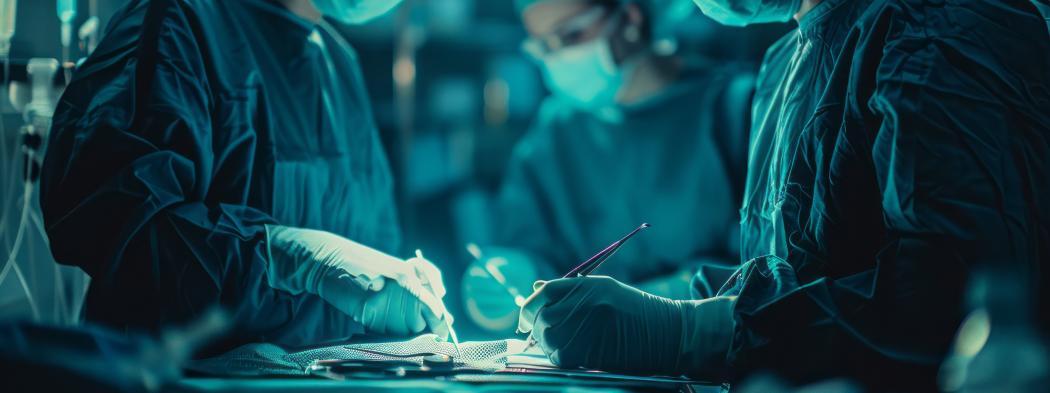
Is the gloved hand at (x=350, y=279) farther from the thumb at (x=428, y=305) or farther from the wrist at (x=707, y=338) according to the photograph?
the wrist at (x=707, y=338)

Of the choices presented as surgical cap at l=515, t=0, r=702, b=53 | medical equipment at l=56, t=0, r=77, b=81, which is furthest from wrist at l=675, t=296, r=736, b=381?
surgical cap at l=515, t=0, r=702, b=53

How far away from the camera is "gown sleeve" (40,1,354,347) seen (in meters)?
1.35

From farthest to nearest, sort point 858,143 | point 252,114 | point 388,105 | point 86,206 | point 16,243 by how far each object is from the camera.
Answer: point 388,105
point 16,243
point 252,114
point 86,206
point 858,143

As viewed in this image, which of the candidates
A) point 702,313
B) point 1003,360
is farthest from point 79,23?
point 1003,360

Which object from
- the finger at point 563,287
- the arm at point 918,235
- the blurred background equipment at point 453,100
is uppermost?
the arm at point 918,235

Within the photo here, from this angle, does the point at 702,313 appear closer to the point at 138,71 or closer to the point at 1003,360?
the point at 1003,360

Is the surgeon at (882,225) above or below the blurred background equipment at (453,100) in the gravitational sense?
above

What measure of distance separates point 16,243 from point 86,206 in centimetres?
50

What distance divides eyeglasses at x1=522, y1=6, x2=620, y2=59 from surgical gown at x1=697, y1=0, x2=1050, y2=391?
1927 mm

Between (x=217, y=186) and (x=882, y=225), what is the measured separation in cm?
114

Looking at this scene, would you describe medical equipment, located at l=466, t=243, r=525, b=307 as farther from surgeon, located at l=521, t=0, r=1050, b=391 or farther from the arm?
the arm

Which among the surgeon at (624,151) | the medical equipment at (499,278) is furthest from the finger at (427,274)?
the surgeon at (624,151)

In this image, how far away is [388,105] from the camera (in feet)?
15.0

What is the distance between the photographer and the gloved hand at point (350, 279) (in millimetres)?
1479
